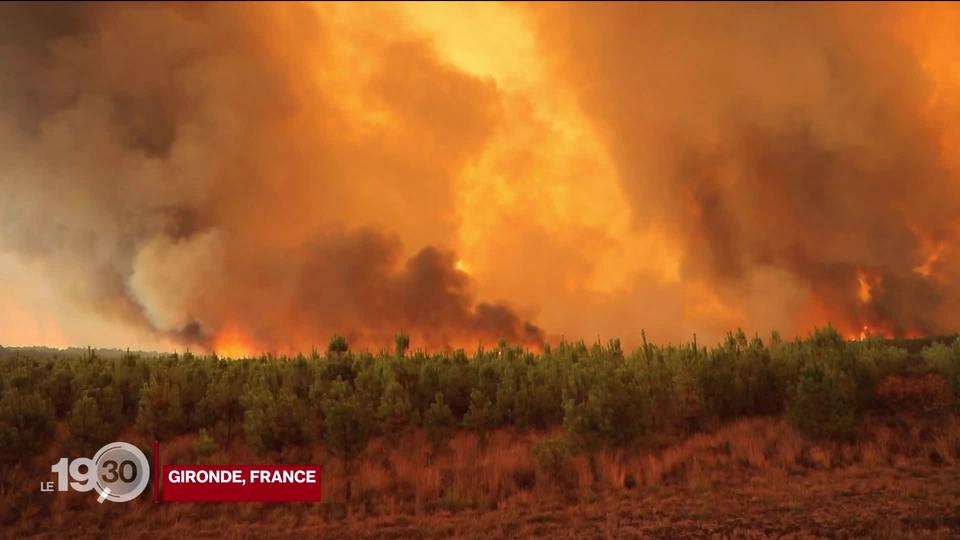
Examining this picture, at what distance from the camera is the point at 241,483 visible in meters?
16.1

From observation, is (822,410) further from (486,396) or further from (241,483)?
(241,483)

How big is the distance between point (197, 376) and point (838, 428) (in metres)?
22.6

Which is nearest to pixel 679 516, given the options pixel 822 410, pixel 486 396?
pixel 822 410

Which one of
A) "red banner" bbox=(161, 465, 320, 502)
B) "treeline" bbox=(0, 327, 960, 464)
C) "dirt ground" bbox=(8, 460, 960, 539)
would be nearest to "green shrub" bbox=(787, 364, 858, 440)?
"treeline" bbox=(0, 327, 960, 464)

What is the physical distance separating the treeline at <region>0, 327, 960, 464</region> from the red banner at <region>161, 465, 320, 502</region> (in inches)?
50.5

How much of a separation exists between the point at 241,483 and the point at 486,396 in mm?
→ 8063

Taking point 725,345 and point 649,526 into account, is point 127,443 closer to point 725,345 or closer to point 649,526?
point 649,526

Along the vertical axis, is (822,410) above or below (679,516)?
above

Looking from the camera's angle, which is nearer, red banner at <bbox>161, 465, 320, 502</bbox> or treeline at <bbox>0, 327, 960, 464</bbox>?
red banner at <bbox>161, 465, 320, 502</bbox>

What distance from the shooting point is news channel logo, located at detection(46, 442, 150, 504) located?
1609 centimetres

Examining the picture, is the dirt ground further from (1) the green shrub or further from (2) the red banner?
(1) the green shrub

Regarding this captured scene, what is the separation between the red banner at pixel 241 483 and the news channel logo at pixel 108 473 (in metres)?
0.83

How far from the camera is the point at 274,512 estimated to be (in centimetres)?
1435

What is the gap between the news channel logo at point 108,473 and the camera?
1609cm
